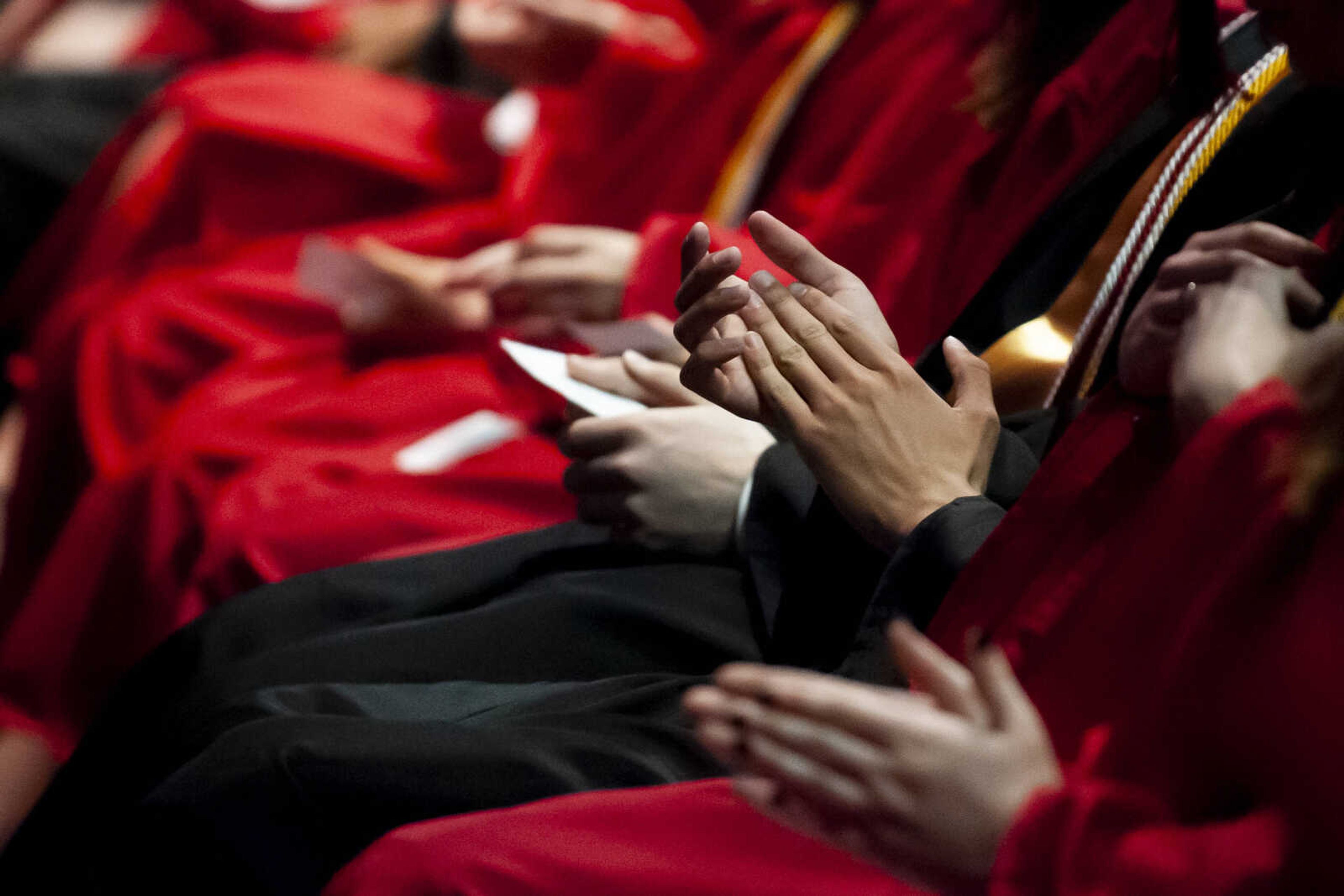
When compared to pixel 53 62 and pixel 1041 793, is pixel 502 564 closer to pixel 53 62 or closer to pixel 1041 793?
pixel 1041 793

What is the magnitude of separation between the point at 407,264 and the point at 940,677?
0.95 metres

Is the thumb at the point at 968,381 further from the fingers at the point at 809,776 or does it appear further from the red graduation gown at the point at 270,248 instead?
the red graduation gown at the point at 270,248

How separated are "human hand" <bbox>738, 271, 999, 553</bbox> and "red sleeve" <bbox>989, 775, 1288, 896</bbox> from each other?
0.17 meters

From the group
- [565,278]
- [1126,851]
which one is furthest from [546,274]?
[1126,851]

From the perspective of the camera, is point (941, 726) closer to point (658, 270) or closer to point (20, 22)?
point (658, 270)

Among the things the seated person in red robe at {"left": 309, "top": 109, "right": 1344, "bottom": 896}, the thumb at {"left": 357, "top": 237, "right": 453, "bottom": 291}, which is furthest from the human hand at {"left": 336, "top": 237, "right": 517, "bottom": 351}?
the seated person in red robe at {"left": 309, "top": 109, "right": 1344, "bottom": 896}

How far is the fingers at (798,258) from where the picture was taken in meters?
0.56

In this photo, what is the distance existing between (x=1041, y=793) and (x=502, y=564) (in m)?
0.43

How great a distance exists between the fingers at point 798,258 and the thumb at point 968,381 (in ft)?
0.18

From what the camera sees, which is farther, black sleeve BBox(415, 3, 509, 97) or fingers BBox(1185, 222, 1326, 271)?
black sleeve BBox(415, 3, 509, 97)

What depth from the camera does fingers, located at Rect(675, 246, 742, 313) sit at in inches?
21.3

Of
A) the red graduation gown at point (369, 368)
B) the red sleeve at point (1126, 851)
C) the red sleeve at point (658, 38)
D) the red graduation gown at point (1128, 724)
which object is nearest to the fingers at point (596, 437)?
the red graduation gown at point (369, 368)

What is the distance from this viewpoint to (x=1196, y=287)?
1.56ft

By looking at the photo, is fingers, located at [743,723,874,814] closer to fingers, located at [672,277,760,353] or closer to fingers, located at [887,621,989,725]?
fingers, located at [887,621,989,725]
